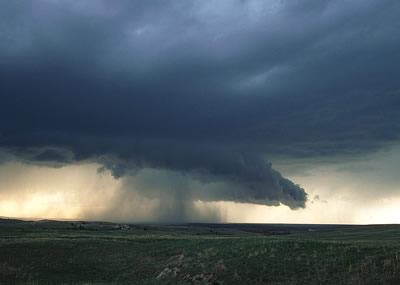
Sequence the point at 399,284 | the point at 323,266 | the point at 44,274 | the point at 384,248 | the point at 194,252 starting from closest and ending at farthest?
the point at 399,284 → the point at 323,266 → the point at 384,248 → the point at 44,274 → the point at 194,252

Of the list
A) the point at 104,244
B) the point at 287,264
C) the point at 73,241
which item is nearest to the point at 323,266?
the point at 287,264

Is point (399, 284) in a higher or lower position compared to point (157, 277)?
higher

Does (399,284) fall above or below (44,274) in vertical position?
above

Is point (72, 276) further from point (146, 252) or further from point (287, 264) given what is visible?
point (287, 264)

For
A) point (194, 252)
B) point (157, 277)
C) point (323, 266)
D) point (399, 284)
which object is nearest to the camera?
point (399, 284)

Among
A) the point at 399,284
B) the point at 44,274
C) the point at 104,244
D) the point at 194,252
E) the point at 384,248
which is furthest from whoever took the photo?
the point at 104,244

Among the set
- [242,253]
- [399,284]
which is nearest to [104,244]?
[242,253]

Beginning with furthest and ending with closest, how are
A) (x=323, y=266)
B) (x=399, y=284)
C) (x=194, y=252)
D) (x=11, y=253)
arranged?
(x=11, y=253) → (x=194, y=252) → (x=323, y=266) → (x=399, y=284)

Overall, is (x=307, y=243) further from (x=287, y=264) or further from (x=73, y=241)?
(x=73, y=241)

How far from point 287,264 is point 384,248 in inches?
374

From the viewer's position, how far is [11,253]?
55.5 m

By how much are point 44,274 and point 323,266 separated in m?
33.4

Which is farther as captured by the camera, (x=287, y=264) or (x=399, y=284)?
(x=287, y=264)

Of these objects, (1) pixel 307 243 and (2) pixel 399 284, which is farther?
(1) pixel 307 243
